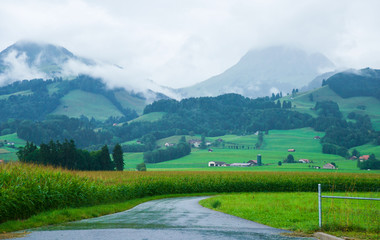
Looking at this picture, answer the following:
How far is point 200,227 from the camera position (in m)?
20.3

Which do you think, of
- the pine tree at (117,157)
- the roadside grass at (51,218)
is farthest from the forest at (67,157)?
the roadside grass at (51,218)

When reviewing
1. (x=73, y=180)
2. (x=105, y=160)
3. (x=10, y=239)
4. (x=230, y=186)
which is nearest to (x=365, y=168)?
(x=105, y=160)

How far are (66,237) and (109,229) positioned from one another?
2.74 m

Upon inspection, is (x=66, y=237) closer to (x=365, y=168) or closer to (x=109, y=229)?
(x=109, y=229)

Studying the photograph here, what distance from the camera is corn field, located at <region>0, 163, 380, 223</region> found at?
24025mm

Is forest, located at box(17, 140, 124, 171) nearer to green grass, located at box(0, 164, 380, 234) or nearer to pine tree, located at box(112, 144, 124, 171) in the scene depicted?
pine tree, located at box(112, 144, 124, 171)

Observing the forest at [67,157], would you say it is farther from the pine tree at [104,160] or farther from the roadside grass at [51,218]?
the roadside grass at [51,218]

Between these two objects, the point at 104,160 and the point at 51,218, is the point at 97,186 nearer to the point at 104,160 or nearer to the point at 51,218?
the point at 51,218

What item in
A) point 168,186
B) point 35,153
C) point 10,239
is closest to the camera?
point 10,239

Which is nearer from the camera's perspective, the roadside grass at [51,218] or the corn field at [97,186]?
the roadside grass at [51,218]

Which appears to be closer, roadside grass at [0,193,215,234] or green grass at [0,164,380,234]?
roadside grass at [0,193,215,234]

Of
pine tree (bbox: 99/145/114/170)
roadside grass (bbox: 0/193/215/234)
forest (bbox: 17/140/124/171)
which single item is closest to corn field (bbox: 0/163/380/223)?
roadside grass (bbox: 0/193/215/234)

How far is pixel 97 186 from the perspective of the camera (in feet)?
119

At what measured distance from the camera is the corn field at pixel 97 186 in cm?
2403
